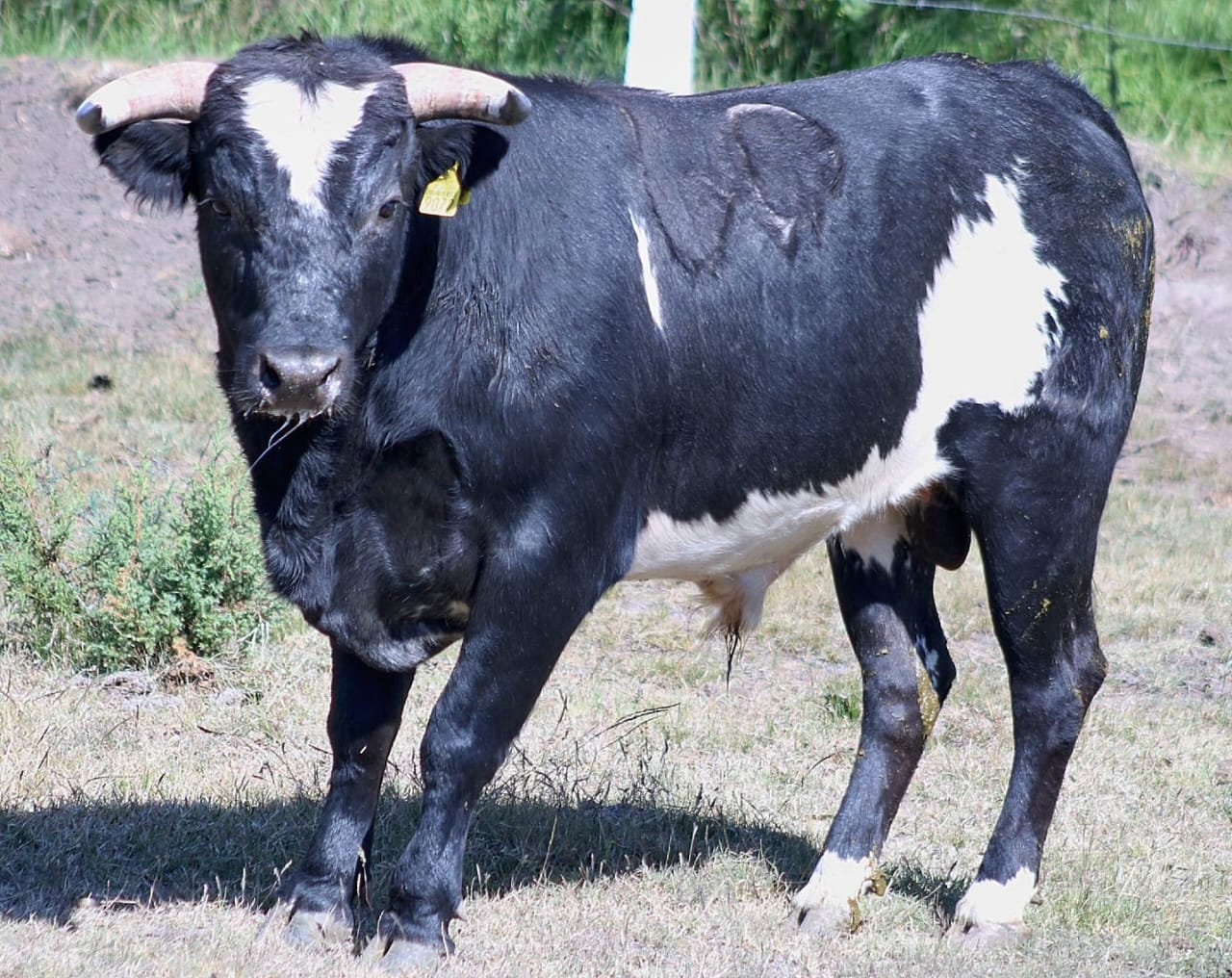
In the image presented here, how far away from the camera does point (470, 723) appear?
459 cm

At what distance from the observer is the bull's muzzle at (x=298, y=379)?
4039mm

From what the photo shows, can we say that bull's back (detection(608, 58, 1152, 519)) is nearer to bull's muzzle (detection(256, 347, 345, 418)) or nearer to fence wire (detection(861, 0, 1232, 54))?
bull's muzzle (detection(256, 347, 345, 418))

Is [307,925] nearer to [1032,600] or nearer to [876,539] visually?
[876,539]

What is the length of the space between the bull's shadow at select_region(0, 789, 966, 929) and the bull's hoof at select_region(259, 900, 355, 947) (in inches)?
3.6

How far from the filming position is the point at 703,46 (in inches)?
545

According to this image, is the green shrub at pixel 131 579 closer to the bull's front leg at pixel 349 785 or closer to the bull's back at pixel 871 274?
the bull's front leg at pixel 349 785

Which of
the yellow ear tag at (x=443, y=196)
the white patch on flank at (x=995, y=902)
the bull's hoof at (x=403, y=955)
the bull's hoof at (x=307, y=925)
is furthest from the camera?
the white patch on flank at (x=995, y=902)

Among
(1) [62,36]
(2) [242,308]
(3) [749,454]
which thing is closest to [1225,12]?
(1) [62,36]

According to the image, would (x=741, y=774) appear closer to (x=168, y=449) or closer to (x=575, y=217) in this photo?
(x=575, y=217)

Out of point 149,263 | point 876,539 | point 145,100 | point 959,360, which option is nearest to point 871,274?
point 959,360

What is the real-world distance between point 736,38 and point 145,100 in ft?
32.7

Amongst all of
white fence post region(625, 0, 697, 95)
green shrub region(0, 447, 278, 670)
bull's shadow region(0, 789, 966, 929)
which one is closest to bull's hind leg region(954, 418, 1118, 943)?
bull's shadow region(0, 789, 966, 929)


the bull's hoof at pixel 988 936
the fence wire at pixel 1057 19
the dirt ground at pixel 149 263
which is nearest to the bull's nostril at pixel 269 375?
→ the bull's hoof at pixel 988 936

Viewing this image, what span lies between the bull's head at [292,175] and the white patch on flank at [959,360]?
52.8 inches
